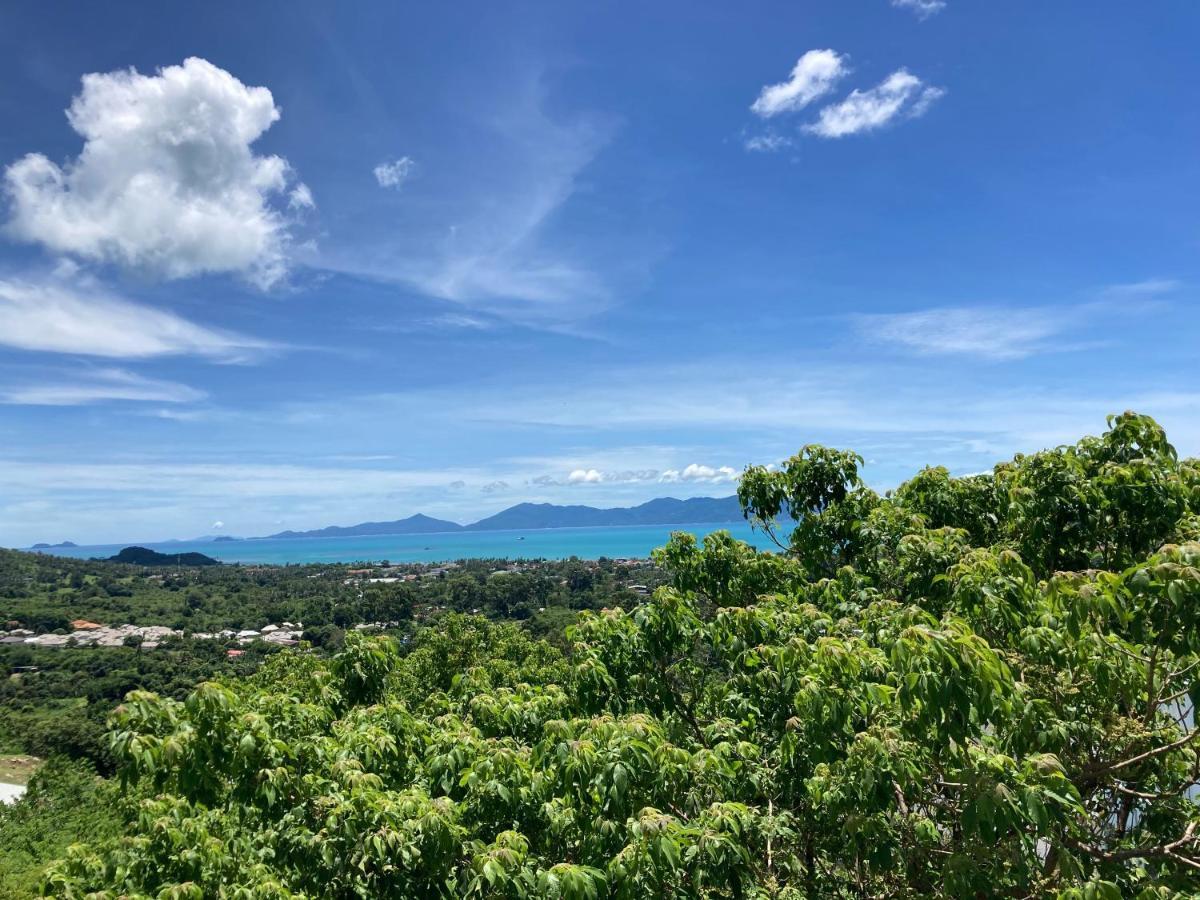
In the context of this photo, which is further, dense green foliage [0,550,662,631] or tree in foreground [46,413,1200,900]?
dense green foliage [0,550,662,631]

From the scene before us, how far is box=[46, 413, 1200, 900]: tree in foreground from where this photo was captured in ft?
12.9

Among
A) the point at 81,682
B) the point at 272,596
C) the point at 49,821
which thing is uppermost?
the point at 49,821

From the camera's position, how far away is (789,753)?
549 centimetres

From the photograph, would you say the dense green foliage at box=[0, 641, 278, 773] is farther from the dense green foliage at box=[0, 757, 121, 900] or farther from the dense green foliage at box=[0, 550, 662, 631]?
the dense green foliage at box=[0, 550, 662, 631]

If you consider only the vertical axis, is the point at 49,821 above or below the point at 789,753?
below

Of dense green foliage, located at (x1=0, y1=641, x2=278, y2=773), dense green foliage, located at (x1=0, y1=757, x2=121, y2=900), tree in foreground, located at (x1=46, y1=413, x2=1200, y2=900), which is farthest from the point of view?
dense green foliage, located at (x1=0, y1=641, x2=278, y2=773)

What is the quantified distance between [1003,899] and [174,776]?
6.08m

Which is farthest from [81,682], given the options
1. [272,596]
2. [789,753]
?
[789,753]

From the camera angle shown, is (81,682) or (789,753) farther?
(81,682)

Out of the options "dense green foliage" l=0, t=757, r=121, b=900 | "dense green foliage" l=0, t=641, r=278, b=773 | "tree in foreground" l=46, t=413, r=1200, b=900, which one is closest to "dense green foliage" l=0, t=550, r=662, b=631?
"dense green foliage" l=0, t=641, r=278, b=773

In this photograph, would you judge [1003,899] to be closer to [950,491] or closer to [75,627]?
[950,491]

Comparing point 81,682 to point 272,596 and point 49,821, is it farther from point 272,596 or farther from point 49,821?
point 272,596

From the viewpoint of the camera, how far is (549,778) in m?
4.91

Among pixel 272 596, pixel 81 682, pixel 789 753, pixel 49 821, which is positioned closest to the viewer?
pixel 789 753
